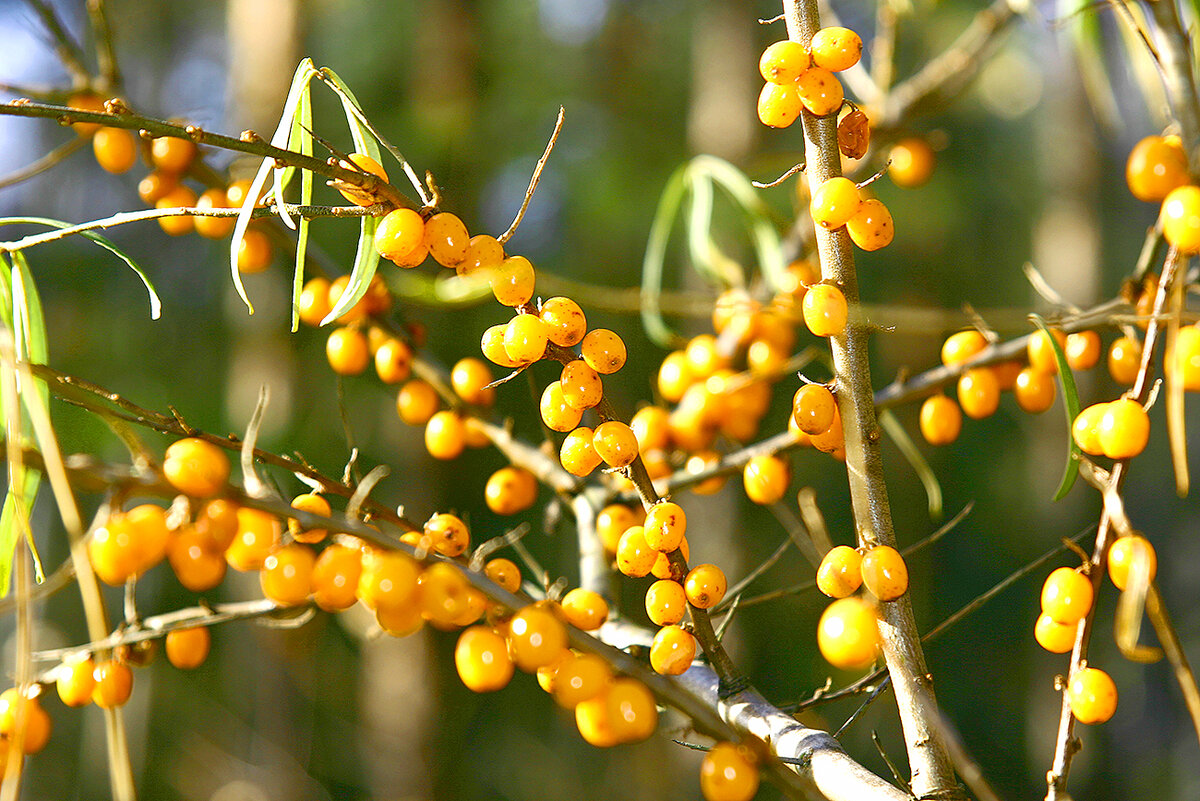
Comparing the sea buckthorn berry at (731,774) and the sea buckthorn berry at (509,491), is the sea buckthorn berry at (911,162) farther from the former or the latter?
the sea buckthorn berry at (731,774)

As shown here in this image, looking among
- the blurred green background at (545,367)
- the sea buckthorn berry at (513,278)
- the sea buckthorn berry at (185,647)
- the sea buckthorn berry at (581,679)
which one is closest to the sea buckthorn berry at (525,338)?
the sea buckthorn berry at (513,278)

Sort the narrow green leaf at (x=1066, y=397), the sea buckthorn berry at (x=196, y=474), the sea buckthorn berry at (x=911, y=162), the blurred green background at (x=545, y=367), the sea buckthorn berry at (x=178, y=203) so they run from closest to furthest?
the sea buckthorn berry at (x=196, y=474) < the narrow green leaf at (x=1066, y=397) < the sea buckthorn berry at (x=178, y=203) < the sea buckthorn berry at (x=911, y=162) < the blurred green background at (x=545, y=367)

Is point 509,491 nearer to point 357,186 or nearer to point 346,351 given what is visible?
point 346,351

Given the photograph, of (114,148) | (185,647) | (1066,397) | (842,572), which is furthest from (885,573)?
(114,148)

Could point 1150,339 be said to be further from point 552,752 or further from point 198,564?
point 552,752

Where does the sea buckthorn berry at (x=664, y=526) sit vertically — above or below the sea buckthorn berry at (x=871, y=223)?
below

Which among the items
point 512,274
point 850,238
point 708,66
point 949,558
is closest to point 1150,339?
point 850,238
